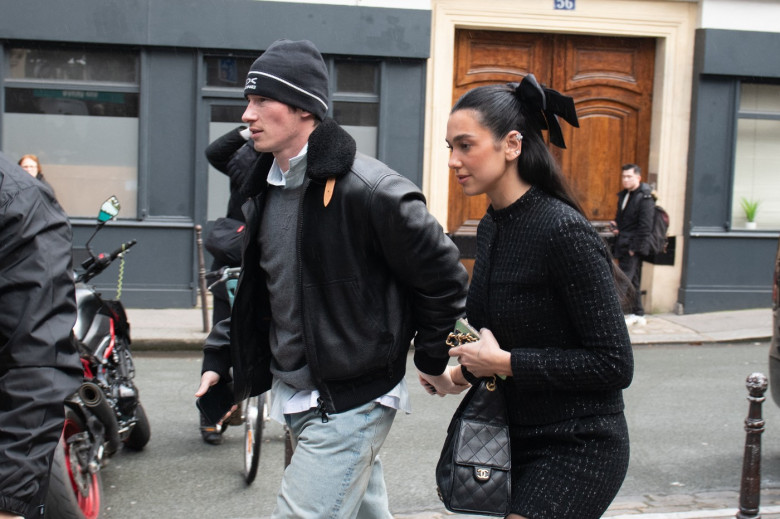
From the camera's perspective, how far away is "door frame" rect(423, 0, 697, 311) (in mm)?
11992

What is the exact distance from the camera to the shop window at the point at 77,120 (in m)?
11.5

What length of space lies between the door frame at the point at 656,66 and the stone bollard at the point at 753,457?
25.0 feet

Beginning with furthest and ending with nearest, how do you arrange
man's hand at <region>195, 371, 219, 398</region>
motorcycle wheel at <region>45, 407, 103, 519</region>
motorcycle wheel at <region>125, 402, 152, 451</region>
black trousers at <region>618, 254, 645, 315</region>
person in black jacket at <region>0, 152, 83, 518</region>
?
black trousers at <region>618, 254, 645, 315</region> → motorcycle wheel at <region>125, 402, 152, 451</region> → motorcycle wheel at <region>45, 407, 103, 519</region> → man's hand at <region>195, 371, 219, 398</region> → person in black jacket at <region>0, 152, 83, 518</region>

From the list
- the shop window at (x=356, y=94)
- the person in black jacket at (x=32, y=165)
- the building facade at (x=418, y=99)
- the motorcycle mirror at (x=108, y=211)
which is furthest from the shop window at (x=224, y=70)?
the motorcycle mirror at (x=108, y=211)

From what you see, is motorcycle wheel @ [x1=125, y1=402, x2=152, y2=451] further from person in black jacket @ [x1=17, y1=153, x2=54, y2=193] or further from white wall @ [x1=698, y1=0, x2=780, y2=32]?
white wall @ [x1=698, y1=0, x2=780, y2=32]

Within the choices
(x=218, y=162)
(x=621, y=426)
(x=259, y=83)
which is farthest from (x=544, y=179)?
(x=218, y=162)

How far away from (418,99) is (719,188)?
403 centimetres

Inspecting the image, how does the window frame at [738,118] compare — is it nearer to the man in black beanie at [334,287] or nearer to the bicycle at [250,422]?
the bicycle at [250,422]

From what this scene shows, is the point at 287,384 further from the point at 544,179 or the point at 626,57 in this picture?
the point at 626,57

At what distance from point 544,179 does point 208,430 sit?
3939mm

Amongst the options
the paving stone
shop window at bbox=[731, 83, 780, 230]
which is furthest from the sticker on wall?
the paving stone

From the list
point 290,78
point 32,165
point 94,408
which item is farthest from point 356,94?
point 290,78

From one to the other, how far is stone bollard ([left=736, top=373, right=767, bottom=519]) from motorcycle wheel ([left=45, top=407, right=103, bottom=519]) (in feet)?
9.63

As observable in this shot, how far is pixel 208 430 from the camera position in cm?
615
